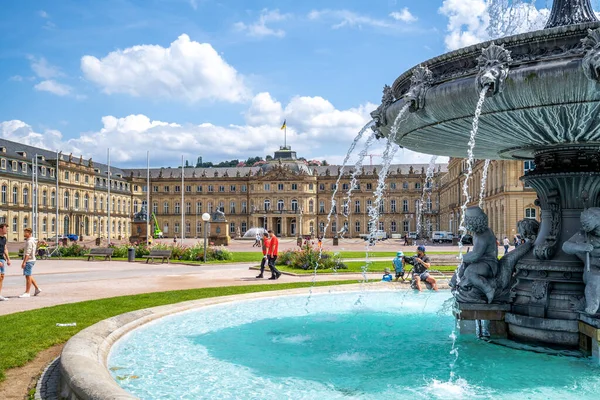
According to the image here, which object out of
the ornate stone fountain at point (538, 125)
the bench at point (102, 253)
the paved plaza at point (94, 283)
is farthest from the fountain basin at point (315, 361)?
the bench at point (102, 253)

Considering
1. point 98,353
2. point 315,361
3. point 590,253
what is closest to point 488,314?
point 590,253

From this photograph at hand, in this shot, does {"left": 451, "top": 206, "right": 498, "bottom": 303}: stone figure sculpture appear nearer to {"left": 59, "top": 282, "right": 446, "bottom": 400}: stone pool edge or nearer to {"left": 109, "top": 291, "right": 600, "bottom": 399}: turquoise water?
{"left": 109, "top": 291, "right": 600, "bottom": 399}: turquoise water

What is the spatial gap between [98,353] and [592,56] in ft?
19.0

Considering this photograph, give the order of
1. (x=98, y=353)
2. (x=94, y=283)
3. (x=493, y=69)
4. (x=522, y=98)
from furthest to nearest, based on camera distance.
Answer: (x=94, y=283), (x=98, y=353), (x=522, y=98), (x=493, y=69)

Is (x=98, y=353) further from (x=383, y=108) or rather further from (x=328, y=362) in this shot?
(x=383, y=108)

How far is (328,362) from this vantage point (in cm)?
611

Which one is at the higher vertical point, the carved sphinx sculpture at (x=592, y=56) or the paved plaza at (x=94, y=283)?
the carved sphinx sculpture at (x=592, y=56)

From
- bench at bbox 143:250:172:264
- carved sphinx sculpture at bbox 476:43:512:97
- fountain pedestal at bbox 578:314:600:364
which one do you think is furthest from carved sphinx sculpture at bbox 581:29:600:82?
bench at bbox 143:250:172:264

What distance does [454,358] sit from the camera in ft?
20.5

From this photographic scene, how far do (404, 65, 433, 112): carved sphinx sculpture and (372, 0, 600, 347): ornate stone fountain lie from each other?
1 cm

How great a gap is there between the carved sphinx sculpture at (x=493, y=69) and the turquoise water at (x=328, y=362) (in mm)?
2892

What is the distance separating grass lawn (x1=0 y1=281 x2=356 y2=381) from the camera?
6.68 m

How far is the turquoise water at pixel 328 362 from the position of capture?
507cm

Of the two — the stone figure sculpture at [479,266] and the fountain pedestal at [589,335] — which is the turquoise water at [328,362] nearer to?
the fountain pedestal at [589,335]
